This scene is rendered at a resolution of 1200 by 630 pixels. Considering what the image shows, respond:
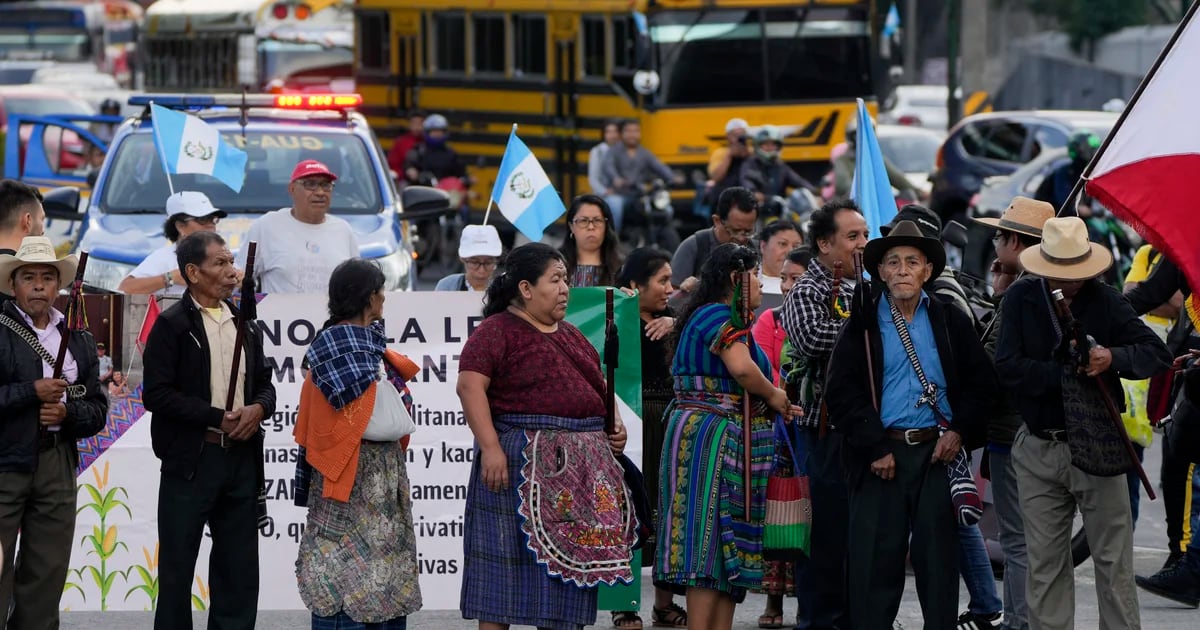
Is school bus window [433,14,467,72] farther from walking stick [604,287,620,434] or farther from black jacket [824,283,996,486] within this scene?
black jacket [824,283,996,486]

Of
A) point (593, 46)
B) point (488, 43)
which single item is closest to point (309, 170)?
point (593, 46)

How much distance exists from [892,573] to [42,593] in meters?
3.22

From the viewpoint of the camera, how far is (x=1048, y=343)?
24.4 ft

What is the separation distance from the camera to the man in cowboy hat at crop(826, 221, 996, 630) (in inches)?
289

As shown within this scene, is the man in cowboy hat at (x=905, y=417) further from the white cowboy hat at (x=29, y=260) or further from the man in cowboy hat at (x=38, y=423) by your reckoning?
the white cowboy hat at (x=29, y=260)

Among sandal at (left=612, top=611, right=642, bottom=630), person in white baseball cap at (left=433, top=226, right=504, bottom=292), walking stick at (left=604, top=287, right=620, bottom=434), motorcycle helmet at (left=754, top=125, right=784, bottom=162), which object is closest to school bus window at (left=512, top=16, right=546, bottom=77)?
motorcycle helmet at (left=754, top=125, right=784, bottom=162)

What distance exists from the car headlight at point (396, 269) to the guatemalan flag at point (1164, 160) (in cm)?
542

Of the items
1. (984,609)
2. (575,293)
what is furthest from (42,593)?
(984,609)

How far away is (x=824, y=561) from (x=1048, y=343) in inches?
53.1

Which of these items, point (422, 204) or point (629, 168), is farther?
point (629, 168)

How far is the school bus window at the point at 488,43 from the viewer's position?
24.7 metres

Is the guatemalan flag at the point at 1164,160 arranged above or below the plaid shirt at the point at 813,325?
above

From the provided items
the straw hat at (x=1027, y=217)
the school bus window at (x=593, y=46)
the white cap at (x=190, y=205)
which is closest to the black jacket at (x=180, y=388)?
the white cap at (x=190, y=205)

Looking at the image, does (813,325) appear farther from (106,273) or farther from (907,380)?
(106,273)
